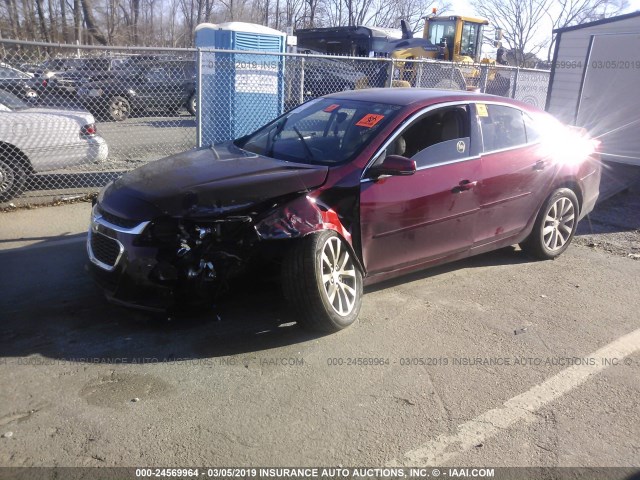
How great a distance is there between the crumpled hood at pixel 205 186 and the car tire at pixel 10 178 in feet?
11.1

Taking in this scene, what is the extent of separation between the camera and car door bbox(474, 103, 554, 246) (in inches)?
205

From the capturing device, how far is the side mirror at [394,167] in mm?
4348

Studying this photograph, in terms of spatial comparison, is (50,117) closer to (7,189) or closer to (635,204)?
→ (7,189)

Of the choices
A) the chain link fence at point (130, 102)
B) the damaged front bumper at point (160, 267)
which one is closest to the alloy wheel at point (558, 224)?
the chain link fence at point (130, 102)

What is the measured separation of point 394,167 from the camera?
4348mm

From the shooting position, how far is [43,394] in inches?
133

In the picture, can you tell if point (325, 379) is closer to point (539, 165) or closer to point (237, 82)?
point (539, 165)

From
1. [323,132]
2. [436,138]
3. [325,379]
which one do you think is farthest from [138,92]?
[325,379]

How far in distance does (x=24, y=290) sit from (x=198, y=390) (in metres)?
2.16

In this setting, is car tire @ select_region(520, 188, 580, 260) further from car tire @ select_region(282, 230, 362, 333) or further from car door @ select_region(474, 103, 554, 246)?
car tire @ select_region(282, 230, 362, 333)

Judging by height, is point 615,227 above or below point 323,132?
below

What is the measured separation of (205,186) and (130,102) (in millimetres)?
12144

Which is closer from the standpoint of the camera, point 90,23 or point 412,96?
point 412,96

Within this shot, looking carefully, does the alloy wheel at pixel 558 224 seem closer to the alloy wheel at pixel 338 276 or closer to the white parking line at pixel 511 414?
the white parking line at pixel 511 414
